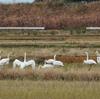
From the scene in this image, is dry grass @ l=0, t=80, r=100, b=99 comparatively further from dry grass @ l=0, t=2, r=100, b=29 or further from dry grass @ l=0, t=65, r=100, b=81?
dry grass @ l=0, t=2, r=100, b=29

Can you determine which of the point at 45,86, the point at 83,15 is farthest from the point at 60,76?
the point at 83,15

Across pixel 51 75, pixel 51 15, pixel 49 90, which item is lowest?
pixel 51 15

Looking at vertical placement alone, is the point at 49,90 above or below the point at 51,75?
above

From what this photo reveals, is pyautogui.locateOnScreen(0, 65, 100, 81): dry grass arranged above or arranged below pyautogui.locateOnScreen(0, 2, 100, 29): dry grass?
above

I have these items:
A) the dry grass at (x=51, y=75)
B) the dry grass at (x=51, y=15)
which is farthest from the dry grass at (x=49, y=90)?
the dry grass at (x=51, y=15)

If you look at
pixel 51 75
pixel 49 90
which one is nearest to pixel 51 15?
pixel 51 75

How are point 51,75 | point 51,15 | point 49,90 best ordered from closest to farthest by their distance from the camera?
1. point 49,90
2. point 51,75
3. point 51,15

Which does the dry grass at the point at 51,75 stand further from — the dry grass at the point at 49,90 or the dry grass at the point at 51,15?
the dry grass at the point at 51,15

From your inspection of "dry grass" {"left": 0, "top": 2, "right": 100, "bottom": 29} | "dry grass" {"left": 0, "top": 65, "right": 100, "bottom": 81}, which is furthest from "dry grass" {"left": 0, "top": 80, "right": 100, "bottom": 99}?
"dry grass" {"left": 0, "top": 2, "right": 100, "bottom": 29}

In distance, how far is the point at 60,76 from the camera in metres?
17.7

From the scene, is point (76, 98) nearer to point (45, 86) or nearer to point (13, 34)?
point (45, 86)

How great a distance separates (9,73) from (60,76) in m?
1.76

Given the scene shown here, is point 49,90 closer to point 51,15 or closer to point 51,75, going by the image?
point 51,75

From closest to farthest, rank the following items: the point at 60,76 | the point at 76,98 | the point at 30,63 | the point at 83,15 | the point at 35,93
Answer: the point at 76,98 < the point at 35,93 < the point at 60,76 < the point at 30,63 < the point at 83,15
